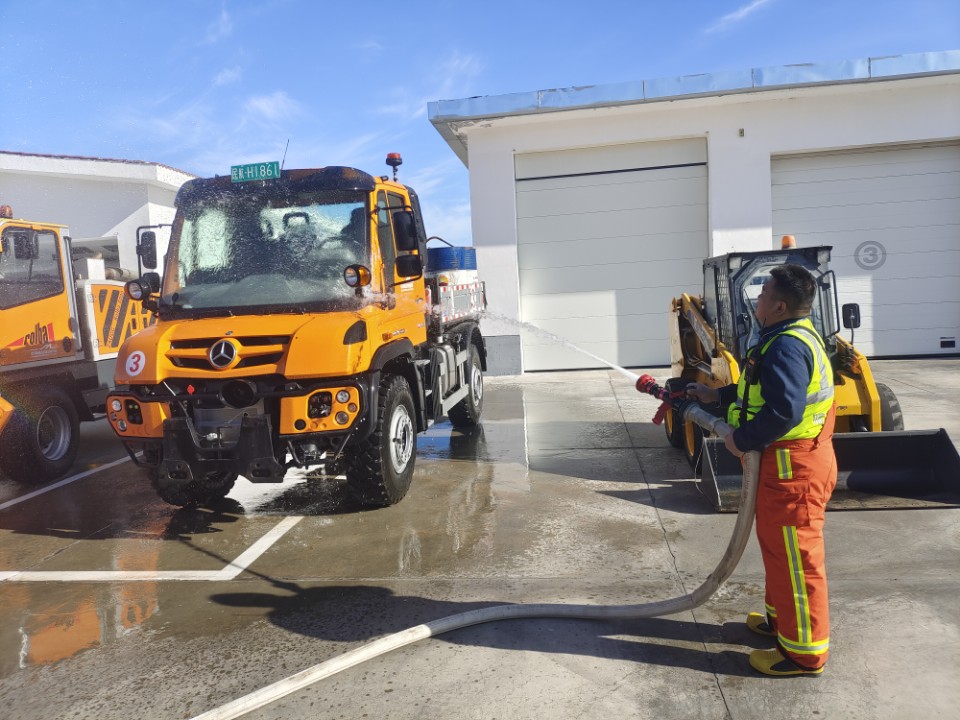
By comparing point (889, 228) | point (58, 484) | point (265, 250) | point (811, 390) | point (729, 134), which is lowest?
point (58, 484)

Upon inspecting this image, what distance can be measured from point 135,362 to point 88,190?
11.9 m

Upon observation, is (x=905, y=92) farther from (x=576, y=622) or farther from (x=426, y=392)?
(x=576, y=622)

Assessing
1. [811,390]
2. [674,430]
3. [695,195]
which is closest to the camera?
[811,390]

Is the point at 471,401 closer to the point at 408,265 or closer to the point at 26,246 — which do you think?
the point at 408,265

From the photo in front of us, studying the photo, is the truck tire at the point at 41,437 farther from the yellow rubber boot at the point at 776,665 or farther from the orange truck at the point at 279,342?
the yellow rubber boot at the point at 776,665

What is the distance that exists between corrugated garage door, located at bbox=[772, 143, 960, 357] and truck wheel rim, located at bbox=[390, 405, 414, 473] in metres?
9.39

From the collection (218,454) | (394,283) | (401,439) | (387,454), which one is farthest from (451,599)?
(394,283)

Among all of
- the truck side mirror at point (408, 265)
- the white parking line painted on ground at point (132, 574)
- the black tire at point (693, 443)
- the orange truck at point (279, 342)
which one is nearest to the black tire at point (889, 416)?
the black tire at point (693, 443)

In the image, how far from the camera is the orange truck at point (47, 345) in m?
6.52

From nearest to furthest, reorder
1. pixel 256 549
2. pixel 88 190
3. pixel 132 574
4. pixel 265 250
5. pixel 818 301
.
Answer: pixel 132 574, pixel 256 549, pixel 265 250, pixel 818 301, pixel 88 190

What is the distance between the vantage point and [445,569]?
4.38m

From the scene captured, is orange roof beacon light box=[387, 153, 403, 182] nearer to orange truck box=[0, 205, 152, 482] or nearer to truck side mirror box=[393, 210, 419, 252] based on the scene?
truck side mirror box=[393, 210, 419, 252]

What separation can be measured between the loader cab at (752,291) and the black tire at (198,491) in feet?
14.1

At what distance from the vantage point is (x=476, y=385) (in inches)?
342
